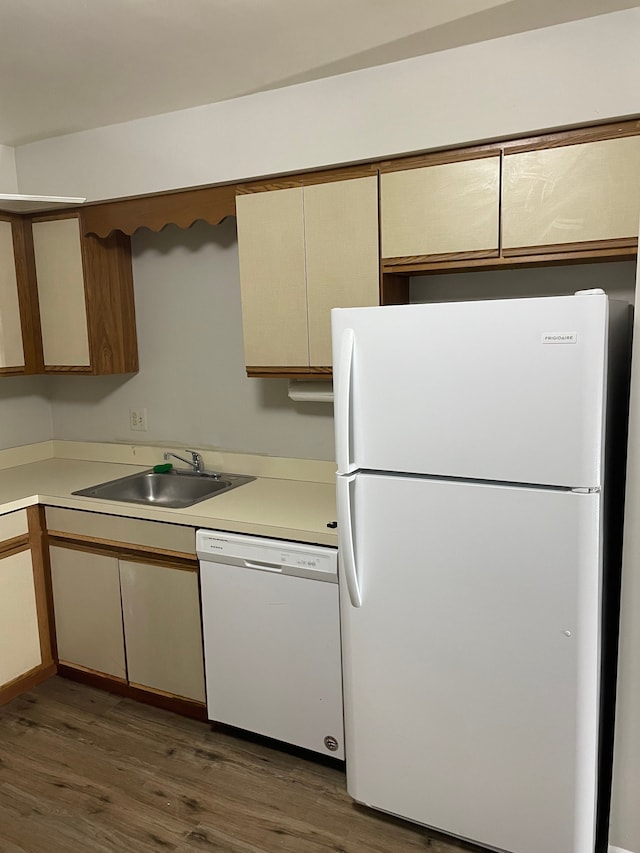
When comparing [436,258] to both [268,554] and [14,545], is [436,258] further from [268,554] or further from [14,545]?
[14,545]

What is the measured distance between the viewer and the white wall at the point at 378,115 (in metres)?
1.95

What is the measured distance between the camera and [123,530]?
8.94ft

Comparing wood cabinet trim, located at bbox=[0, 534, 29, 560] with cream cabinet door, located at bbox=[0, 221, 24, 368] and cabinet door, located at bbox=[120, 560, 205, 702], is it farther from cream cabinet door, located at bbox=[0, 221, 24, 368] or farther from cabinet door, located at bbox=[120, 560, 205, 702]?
cream cabinet door, located at bbox=[0, 221, 24, 368]

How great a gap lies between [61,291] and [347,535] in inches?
77.5

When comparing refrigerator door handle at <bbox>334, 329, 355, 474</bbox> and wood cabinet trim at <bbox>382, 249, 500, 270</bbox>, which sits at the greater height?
wood cabinet trim at <bbox>382, 249, 500, 270</bbox>

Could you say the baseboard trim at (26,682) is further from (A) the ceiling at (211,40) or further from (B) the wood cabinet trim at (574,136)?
(B) the wood cabinet trim at (574,136)

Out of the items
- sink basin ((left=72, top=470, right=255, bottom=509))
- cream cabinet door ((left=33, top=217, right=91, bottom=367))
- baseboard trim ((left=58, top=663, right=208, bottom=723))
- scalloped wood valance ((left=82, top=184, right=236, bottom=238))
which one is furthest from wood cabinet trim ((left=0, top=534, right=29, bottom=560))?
scalloped wood valance ((left=82, top=184, right=236, bottom=238))

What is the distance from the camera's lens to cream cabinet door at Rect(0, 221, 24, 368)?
3.12m

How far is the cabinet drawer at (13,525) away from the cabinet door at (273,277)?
1182 millimetres

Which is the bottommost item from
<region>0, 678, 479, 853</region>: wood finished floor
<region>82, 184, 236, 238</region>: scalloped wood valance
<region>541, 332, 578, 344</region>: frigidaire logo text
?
<region>0, 678, 479, 853</region>: wood finished floor

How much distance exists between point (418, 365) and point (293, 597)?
3.13 ft

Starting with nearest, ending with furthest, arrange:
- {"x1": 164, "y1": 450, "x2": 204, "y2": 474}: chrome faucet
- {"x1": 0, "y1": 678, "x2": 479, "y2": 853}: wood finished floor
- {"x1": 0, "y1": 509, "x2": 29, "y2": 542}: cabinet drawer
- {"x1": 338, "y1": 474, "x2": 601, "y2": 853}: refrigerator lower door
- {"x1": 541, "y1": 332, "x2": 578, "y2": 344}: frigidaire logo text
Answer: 1. {"x1": 541, "y1": 332, "x2": 578, "y2": 344}: frigidaire logo text
2. {"x1": 338, "y1": 474, "x2": 601, "y2": 853}: refrigerator lower door
3. {"x1": 0, "y1": 678, "x2": 479, "y2": 853}: wood finished floor
4. {"x1": 0, "y1": 509, "x2": 29, "y2": 542}: cabinet drawer
5. {"x1": 164, "y1": 450, "x2": 204, "y2": 474}: chrome faucet

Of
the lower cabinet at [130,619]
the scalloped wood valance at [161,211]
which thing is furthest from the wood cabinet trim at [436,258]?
the lower cabinet at [130,619]

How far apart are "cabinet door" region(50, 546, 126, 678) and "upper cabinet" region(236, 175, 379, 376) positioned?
3.44 ft
